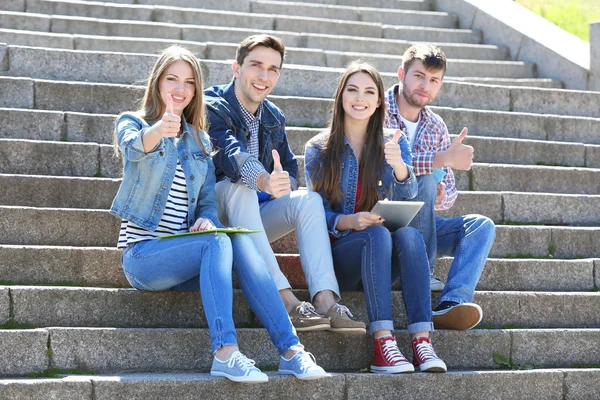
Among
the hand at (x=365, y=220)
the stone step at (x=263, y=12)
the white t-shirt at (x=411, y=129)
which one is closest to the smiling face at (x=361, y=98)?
the white t-shirt at (x=411, y=129)

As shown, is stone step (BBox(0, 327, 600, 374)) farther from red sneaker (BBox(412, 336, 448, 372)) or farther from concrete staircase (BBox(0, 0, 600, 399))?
red sneaker (BBox(412, 336, 448, 372))

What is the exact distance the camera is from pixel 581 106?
7.74m

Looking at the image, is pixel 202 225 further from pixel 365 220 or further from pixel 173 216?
pixel 365 220

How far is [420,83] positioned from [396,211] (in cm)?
97

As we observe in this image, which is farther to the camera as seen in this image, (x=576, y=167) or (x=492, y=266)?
(x=576, y=167)

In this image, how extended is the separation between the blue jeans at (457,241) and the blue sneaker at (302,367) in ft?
3.07

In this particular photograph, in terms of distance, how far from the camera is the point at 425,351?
4309 millimetres

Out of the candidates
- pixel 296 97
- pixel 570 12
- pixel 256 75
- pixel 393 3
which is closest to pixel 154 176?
pixel 256 75

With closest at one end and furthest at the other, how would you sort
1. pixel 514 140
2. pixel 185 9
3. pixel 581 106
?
pixel 514 140, pixel 581 106, pixel 185 9

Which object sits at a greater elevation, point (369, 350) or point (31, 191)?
point (31, 191)

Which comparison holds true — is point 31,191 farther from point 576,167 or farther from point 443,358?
point 576,167

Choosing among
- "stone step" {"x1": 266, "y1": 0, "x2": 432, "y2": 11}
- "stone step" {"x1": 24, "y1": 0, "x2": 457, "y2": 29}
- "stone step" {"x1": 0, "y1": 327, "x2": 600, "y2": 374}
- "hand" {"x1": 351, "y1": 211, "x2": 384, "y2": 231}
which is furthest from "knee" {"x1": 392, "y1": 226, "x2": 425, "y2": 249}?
"stone step" {"x1": 266, "y1": 0, "x2": 432, "y2": 11}

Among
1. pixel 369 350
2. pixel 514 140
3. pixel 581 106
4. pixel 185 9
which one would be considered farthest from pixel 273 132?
pixel 185 9

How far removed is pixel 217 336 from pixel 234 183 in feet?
2.98
